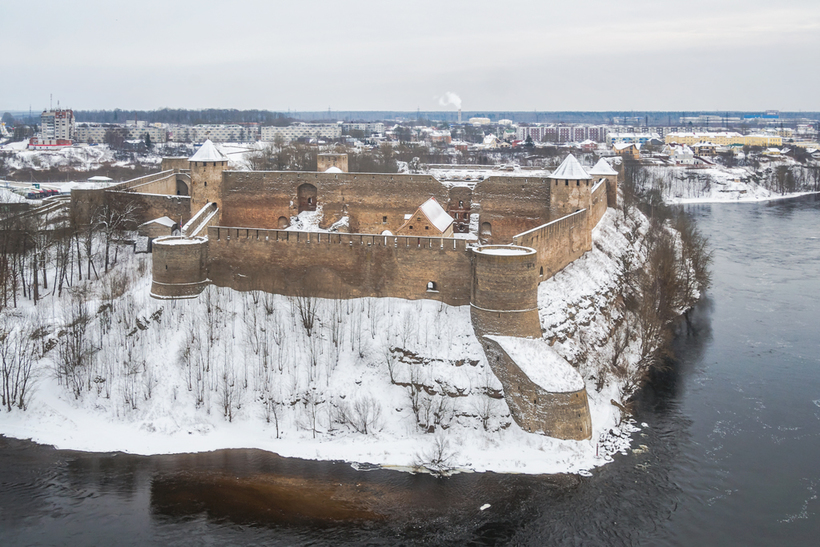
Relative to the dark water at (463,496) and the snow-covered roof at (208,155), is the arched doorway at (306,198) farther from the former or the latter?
the dark water at (463,496)

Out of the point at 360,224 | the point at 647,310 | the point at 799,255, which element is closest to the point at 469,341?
the point at 647,310

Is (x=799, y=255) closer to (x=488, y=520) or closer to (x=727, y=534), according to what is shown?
(x=727, y=534)

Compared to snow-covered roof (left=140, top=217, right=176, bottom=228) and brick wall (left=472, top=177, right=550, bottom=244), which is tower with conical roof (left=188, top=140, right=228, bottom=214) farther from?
brick wall (left=472, top=177, right=550, bottom=244)

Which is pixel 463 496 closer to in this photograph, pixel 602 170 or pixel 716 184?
pixel 602 170

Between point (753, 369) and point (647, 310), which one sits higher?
point (647, 310)

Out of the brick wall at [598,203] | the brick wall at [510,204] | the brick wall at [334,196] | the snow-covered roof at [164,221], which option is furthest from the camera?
the brick wall at [598,203]

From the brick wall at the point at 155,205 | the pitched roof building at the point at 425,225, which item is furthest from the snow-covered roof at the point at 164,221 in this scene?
the pitched roof building at the point at 425,225

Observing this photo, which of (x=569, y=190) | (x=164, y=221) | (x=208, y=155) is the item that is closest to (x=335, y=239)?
(x=208, y=155)
